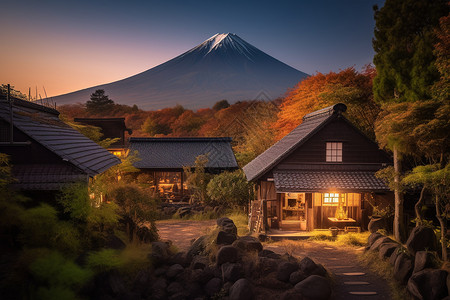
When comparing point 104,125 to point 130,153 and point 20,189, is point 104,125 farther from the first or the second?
point 20,189

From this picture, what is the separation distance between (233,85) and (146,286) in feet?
240

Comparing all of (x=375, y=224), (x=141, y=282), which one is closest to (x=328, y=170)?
(x=375, y=224)

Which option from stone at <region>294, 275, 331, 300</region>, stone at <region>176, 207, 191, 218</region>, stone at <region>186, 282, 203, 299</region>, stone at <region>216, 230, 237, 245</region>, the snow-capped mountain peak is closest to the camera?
stone at <region>294, 275, 331, 300</region>

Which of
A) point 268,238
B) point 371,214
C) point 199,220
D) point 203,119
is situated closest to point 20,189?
point 268,238

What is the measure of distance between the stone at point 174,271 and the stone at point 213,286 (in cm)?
89

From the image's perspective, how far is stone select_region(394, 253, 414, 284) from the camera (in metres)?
7.77

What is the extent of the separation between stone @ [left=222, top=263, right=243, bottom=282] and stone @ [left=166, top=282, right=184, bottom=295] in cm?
113

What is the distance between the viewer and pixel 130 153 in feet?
78.5

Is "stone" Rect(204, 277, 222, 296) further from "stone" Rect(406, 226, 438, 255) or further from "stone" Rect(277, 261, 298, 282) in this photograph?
"stone" Rect(406, 226, 438, 255)

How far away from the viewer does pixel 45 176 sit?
28.9 feet

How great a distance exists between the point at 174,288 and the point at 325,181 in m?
7.94

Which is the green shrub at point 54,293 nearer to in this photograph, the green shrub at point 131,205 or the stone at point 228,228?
the green shrub at point 131,205

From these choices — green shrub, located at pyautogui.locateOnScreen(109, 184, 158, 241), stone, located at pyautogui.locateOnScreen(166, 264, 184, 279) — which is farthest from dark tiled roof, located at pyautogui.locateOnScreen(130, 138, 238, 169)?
stone, located at pyautogui.locateOnScreen(166, 264, 184, 279)

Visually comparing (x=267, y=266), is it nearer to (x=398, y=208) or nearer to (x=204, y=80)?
(x=398, y=208)
